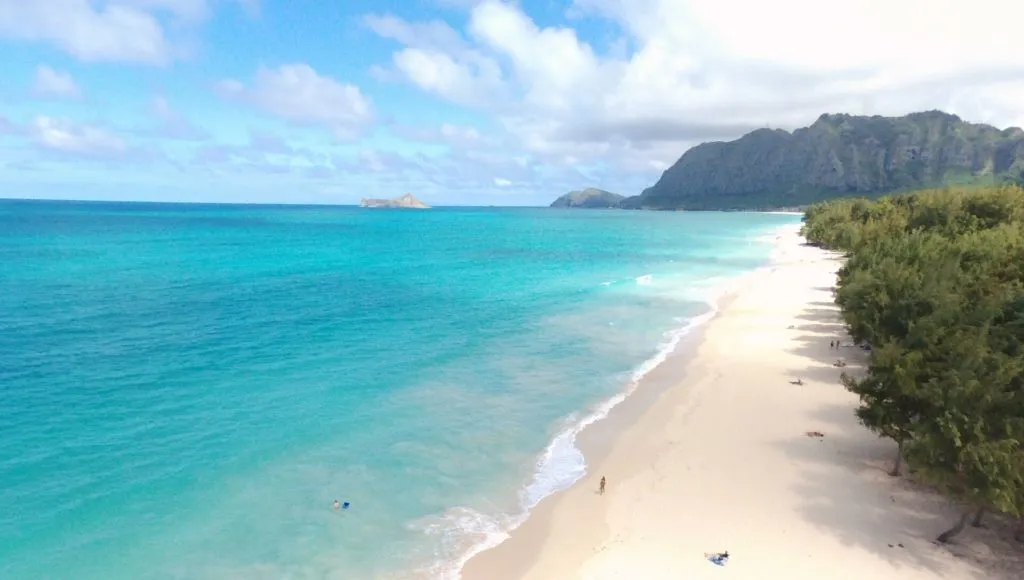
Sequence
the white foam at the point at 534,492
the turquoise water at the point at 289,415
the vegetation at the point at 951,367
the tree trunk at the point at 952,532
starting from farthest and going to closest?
the turquoise water at the point at 289,415
the white foam at the point at 534,492
the tree trunk at the point at 952,532
the vegetation at the point at 951,367

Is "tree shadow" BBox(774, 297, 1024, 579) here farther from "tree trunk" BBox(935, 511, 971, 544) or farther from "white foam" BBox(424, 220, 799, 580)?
"white foam" BBox(424, 220, 799, 580)

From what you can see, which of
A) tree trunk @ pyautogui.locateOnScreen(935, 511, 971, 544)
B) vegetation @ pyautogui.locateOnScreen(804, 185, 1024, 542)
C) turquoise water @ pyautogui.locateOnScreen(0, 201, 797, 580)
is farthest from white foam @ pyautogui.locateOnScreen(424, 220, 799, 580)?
tree trunk @ pyautogui.locateOnScreen(935, 511, 971, 544)

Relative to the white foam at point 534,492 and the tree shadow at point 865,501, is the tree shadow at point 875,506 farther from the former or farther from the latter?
the white foam at point 534,492

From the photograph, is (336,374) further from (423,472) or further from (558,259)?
(558,259)

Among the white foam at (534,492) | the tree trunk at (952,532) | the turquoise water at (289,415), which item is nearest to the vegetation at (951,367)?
the tree trunk at (952,532)

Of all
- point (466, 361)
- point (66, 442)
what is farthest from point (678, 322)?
point (66, 442)

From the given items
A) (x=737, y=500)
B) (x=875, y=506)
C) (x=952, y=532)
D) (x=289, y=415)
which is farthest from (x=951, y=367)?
(x=289, y=415)

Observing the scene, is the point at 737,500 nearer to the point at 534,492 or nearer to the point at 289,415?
the point at 534,492
